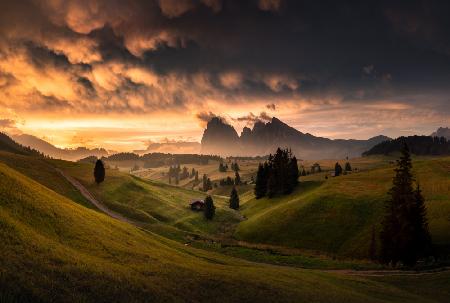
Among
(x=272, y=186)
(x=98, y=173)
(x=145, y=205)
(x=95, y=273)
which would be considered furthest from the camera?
(x=272, y=186)

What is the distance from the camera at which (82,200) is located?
324ft

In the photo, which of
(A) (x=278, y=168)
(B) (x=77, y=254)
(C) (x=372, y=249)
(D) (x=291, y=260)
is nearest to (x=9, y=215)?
(B) (x=77, y=254)

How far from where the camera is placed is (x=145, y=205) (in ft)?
385

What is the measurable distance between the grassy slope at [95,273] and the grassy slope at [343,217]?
35.4m

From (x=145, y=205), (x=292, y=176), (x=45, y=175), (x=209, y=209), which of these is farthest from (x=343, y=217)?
(x=45, y=175)

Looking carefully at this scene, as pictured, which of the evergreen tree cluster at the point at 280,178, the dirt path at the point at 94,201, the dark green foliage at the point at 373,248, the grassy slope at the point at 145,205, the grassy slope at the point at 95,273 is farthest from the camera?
the evergreen tree cluster at the point at 280,178

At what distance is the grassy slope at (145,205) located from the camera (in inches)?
4082

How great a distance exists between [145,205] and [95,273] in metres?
95.3

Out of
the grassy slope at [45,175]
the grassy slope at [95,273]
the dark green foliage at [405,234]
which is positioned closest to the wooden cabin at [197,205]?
the grassy slope at [45,175]

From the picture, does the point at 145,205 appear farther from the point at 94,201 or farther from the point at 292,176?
the point at 292,176

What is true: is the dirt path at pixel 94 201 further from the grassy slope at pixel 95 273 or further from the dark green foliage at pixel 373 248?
the dark green foliage at pixel 373 248

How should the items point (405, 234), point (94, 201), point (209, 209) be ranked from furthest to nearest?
point (209, 209) < point (94, 201) < point (405, 234)

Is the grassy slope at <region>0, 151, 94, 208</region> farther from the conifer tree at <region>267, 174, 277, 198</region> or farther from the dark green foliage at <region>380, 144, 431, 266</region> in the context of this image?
the dark green foliage at <region>380, 144, 431, 266</region>

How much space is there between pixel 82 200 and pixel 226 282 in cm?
8072
